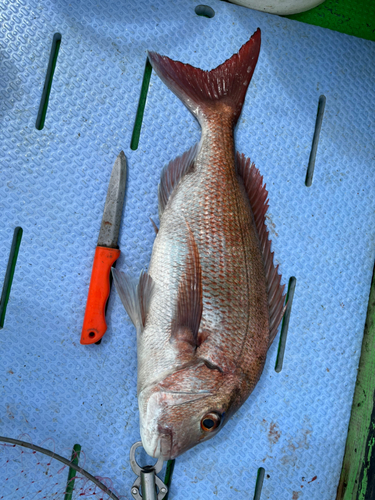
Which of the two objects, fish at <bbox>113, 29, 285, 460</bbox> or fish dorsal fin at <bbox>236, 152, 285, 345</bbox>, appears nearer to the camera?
fish at <bbox>113, 29, 285, 460</bbox>

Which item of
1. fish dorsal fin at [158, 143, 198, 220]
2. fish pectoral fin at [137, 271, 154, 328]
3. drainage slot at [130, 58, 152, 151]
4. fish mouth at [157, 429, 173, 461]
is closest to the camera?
fish mouth at [157, 429, 173, 461]

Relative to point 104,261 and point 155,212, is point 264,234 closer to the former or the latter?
point 155,212

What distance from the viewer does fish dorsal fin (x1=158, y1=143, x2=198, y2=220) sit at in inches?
54.4

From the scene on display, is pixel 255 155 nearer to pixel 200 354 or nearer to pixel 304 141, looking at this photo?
pixel 304 141

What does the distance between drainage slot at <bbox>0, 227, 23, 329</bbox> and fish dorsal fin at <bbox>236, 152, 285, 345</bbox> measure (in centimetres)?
79

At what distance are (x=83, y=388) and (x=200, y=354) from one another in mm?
490

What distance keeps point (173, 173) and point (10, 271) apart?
65cm

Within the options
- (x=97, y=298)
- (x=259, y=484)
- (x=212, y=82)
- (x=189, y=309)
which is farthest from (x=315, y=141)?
(x=259, y=484)

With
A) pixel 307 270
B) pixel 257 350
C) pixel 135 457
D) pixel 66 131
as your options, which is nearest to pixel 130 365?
pixel 135 457

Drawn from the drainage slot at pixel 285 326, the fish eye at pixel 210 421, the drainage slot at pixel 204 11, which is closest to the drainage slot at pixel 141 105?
the drainage slot at pixel 204 11

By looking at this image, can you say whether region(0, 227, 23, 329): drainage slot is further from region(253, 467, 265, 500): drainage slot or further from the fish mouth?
region(253, 467, 265, 500): drainage slot

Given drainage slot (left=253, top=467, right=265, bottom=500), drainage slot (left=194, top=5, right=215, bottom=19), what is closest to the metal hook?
drainage slot (left=253, top=467, right=265, bottom=500)

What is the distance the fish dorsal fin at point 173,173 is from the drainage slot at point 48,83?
47cm

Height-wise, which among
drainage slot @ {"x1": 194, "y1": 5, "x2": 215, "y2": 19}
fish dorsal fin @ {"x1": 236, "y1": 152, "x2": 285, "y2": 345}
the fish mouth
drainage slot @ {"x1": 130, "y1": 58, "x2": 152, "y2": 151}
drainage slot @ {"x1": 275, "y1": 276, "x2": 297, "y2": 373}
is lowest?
the fish mouth
